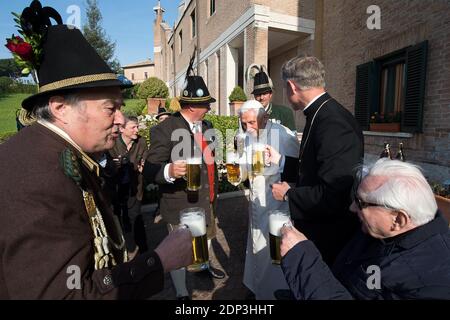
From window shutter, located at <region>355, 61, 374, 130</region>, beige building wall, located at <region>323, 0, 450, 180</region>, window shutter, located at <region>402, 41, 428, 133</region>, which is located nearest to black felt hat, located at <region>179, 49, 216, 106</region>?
beige building wall, located at <region>323, 0, 450, 180</region>

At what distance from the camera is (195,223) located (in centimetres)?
178

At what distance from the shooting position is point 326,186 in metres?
1.95

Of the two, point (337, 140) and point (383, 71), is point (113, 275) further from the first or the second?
point (383, 71)

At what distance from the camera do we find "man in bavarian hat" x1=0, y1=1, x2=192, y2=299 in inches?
39.2

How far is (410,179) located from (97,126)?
1.57m

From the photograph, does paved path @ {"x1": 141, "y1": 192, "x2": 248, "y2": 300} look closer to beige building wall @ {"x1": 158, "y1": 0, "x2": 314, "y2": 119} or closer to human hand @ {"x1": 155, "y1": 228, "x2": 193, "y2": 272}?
human hand @ {"x1": 155, "y1": 228, "x2": 193, "y2": 272}

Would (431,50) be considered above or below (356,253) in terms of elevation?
above

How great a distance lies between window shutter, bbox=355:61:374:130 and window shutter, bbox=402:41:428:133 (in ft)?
4.63

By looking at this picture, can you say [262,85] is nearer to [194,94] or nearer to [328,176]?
[194,94]

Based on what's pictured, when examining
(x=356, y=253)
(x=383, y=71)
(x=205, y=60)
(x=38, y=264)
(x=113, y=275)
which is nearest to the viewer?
(x=38, y=264)

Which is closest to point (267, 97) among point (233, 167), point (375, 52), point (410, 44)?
point (233, 167)

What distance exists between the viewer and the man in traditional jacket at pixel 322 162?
1934 mm

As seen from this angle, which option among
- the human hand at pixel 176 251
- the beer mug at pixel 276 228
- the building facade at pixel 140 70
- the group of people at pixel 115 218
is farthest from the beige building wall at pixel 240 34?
the building facade at pixel 140 70
